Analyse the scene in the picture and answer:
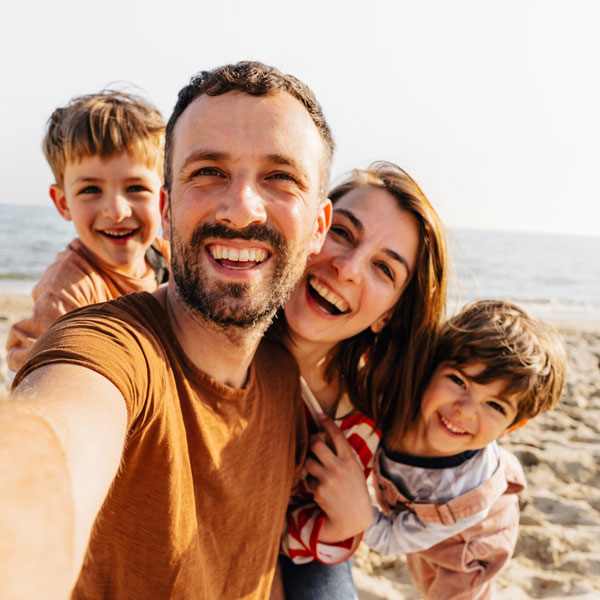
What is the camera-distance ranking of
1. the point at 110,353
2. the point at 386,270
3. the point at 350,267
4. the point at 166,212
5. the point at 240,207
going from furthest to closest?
the point at 386,270
the point at 350,267
the point at 166,212
the point at 240,207
the point at 110,353

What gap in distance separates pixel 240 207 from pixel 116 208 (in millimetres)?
1372

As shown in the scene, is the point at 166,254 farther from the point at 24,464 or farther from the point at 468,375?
the point at 24,464

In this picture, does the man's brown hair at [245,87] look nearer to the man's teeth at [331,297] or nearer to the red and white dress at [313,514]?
the man's teeth at [331,297]

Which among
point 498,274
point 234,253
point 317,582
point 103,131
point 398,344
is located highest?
point 103,131

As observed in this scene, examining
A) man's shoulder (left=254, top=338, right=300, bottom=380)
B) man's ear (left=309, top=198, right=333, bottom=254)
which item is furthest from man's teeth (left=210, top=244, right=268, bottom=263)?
man's shoulder (left=254, top=338, right=300, bottom=380)

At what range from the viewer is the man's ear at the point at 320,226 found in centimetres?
214

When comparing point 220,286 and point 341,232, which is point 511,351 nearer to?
point 341,232

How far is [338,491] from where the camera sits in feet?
7.82

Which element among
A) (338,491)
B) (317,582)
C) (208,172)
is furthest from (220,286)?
(317,582)

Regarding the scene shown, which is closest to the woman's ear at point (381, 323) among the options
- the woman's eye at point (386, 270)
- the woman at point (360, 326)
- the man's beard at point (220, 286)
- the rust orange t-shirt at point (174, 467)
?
the woman at point (360, 326)

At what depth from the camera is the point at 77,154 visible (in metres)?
2.84

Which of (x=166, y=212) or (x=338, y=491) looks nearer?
(x=166, y=212)

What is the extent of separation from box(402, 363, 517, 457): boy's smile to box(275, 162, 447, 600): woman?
12cm

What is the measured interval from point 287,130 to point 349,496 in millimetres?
1662
